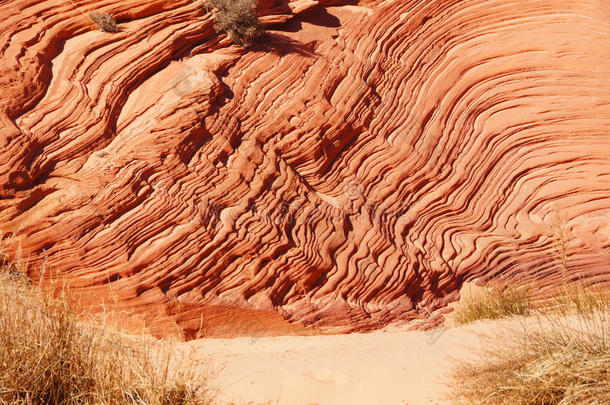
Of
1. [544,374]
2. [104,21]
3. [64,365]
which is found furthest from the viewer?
[104,21]

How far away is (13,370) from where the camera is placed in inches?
153

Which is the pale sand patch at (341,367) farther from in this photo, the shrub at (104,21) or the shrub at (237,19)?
the shrub at (237,19)

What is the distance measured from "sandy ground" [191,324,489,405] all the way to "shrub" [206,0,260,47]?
17.5ft

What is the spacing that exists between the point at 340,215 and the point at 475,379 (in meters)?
4.63

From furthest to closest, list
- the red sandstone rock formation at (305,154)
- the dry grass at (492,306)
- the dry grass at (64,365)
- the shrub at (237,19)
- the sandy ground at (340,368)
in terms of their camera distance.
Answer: the shrub at (237,19)
the dry grass at (492,306)
the red sandstone rock formation at (305,154)
the sandy ground at (340,368)
the dry grass at (64,365)

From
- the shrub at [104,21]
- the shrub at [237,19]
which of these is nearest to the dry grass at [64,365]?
the shrub at [104,21]

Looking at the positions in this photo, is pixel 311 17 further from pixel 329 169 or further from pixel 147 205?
pixel 147 205

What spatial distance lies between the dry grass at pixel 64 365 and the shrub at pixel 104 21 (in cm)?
581

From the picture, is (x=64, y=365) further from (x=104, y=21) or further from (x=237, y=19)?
(x=237, y=19)

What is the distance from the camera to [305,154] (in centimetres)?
954

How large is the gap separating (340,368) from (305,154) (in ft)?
14.8

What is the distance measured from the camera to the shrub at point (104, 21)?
9.01m

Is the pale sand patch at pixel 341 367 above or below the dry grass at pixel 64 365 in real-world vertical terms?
below

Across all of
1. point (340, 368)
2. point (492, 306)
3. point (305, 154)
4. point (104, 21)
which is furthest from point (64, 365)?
point (104, 21)
